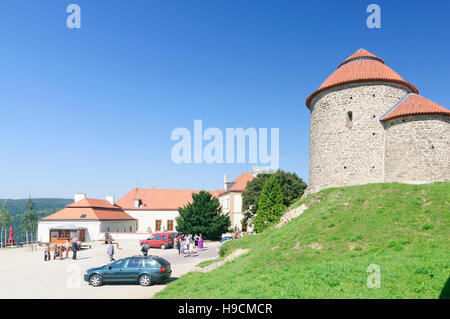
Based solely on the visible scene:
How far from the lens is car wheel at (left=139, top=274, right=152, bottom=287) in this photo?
12406mm

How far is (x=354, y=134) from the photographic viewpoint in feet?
67.1

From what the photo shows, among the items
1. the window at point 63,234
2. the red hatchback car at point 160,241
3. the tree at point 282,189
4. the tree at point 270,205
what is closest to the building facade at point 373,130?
the tree at point 270,205

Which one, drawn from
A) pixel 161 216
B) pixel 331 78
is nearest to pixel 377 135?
pixel 331 78

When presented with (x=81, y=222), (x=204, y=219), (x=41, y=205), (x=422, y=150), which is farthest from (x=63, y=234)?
(x=41, y=205)

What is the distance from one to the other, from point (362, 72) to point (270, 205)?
20156 mm

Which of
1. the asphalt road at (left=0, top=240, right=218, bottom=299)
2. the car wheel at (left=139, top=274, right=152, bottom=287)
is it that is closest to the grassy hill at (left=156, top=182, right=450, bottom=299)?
the car wheel at (left=139, top=274, right=152, bottom=287)

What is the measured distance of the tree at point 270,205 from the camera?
3600 centimetres

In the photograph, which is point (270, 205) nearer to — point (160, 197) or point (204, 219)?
point (204, 219)

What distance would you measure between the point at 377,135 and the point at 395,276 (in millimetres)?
14177

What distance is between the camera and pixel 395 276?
7.91m

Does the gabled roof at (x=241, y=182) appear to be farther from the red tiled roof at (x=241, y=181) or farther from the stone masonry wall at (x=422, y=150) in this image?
the stone masonry wall at (x=422, y=150)

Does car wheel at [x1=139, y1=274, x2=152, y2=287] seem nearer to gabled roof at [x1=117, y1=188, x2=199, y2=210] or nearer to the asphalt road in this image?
the asphalt road

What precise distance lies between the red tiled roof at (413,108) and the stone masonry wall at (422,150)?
1.19ft
